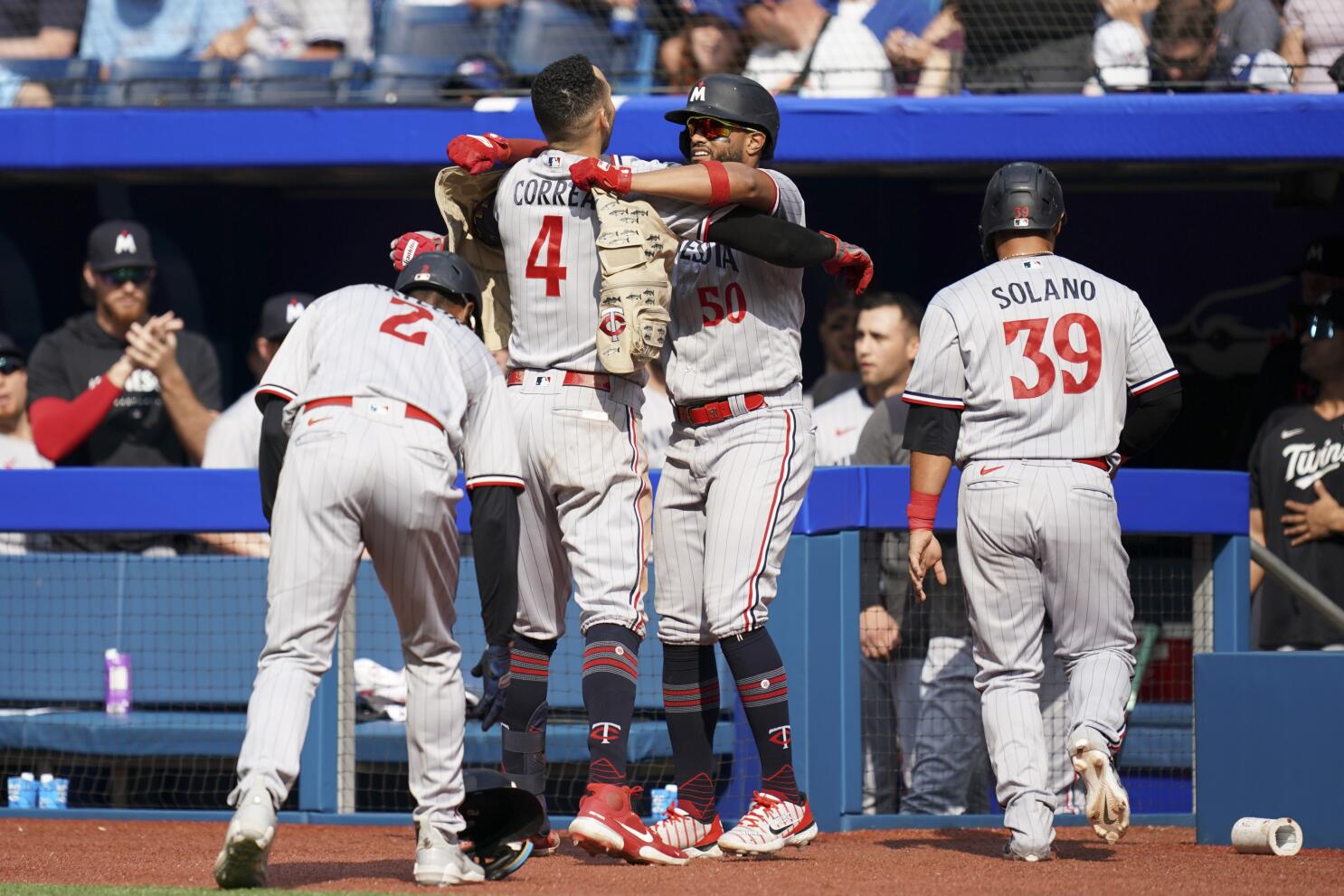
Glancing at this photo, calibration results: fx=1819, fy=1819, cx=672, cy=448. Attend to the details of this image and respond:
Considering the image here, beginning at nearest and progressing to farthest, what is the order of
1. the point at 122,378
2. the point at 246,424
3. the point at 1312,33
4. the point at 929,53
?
the point at 246,424, the point at 122,378, the point at 1312,33, the point at 929,53

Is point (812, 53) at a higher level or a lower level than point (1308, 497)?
higher

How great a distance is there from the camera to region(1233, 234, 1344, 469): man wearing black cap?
7.41 meters

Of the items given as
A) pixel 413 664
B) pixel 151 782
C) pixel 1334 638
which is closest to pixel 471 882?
pixel 413 664

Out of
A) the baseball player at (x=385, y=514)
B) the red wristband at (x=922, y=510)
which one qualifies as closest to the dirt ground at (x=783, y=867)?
the baseball player at (x=385, y=514)

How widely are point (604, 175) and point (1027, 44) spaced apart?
4.03m

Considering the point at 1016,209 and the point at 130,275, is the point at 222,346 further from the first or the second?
the point at 1016,209

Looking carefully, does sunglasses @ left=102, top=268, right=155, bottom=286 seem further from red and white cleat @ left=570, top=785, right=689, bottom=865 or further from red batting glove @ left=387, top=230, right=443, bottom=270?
red and white cleat @ left=570, top=785, right=689, bottom=865

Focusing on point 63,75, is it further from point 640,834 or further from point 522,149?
point 640,834

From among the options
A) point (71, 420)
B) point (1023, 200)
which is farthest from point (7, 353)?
point (1023, 200)

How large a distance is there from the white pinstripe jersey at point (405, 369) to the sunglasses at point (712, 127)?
3.35 ft

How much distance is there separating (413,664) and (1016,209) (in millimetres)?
2064

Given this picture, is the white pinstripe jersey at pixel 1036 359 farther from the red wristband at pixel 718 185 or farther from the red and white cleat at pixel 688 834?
the red and white cleat at pixel 688 834

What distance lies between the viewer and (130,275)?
8039 mm

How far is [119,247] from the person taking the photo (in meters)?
7.95
